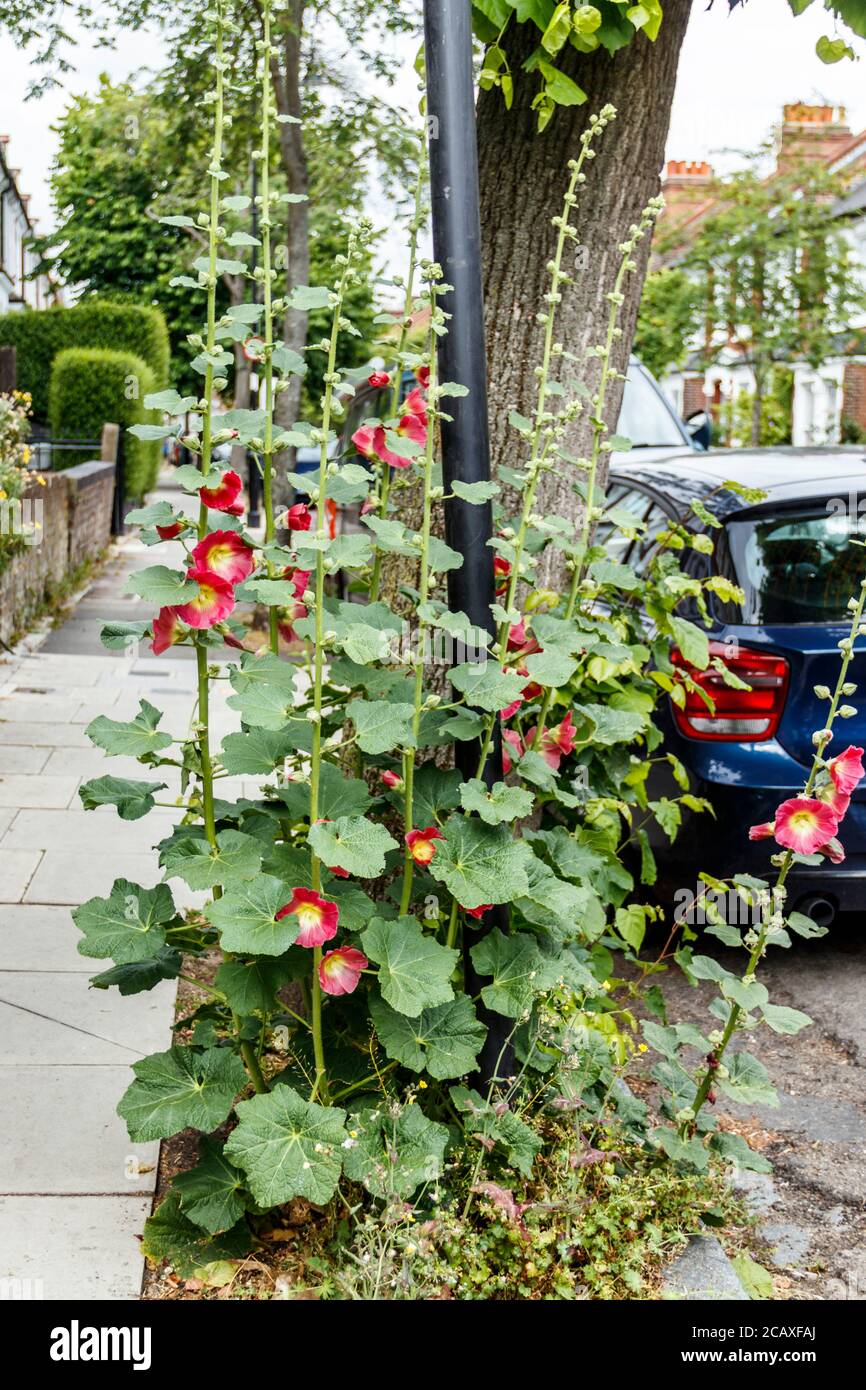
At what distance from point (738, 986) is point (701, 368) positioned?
27400mm

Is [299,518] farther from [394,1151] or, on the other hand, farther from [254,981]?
[394,1151]

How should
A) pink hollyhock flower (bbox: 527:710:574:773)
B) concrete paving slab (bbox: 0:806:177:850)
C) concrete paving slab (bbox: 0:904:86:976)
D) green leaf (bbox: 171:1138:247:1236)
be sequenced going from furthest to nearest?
concrete paving slab (bbox: 0:806:177:850), concrete paving slab (bbox: 0:904:86:976), pink hollyhock flower (bbox: 527:710:574:773), green leaf (bbox: 171:1138:247:1236)

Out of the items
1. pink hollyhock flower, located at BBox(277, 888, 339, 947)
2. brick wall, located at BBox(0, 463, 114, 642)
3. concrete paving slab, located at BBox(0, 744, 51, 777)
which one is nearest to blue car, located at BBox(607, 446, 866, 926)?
pink hollyhock flower, located at BBox(277, 888, 339, 947)

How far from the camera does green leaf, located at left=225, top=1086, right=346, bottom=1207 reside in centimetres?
245

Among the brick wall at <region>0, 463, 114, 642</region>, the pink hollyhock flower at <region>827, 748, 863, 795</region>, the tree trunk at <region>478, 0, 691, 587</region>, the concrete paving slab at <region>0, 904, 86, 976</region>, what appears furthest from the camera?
the brick wall at <region>0, 463, 114, 642</region>

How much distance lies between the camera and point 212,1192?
279 centimetres

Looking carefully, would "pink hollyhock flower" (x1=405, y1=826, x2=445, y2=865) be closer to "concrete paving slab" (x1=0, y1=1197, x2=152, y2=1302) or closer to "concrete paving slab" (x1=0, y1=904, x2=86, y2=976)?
"concrete paving slab" (x1=0, y1=1197, x2=152, y2=1302)

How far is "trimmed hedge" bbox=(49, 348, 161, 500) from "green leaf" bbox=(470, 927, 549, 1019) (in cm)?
1719

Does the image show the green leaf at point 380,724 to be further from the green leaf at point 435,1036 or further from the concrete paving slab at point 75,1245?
the concrete paving slab at point 75,1245

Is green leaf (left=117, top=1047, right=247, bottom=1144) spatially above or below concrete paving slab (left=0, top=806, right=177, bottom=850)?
above

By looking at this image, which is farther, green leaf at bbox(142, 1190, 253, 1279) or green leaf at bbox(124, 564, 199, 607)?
green leaf at bbox(142, 1190, 253, 1279)

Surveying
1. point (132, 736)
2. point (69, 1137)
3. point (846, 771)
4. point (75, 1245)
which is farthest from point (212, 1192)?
point (846, 771)

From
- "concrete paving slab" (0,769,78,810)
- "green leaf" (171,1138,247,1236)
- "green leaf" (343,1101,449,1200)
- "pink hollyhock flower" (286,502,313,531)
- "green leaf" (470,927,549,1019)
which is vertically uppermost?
"pink hollyhock flower" (286,502,313,531)

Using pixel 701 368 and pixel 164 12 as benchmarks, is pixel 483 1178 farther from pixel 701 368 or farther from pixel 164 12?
pixel 701 368
